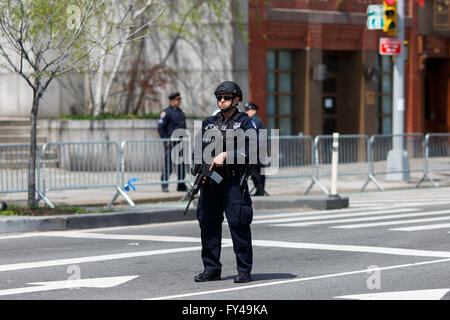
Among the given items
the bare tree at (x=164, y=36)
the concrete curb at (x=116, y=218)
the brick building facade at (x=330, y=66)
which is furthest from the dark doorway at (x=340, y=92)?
the concrete curb at (x=116, y=218)

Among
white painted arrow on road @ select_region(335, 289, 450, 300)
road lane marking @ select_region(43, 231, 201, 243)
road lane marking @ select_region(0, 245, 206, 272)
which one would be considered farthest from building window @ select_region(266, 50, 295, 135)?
white painted arrow on road @ select_region(335, 289, 450, 300)

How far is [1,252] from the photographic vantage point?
37.4 ft

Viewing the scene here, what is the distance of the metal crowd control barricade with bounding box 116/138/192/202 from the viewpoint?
55.9 ft

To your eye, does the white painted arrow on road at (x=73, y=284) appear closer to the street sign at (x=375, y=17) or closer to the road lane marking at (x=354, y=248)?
the road lane marking at (x=354, y=248)

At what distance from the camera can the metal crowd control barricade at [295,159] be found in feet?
64.3

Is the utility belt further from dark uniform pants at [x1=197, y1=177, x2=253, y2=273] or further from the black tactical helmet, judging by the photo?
the black tactical helmet

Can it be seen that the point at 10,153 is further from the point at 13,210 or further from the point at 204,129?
the point at 204,129

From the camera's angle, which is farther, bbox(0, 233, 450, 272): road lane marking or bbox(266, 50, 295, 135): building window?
bbox(266, 50, 295, 135): building window

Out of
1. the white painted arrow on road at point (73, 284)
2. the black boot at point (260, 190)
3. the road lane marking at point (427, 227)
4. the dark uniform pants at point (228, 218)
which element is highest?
the dark uniform pants at point (228, 218)

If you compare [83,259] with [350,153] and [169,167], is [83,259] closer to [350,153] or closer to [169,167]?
[169,167]

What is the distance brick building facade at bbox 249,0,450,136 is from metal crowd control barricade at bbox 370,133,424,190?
4.09m

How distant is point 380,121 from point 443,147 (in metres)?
5.23

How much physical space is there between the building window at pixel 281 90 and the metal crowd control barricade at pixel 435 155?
15.4 feet

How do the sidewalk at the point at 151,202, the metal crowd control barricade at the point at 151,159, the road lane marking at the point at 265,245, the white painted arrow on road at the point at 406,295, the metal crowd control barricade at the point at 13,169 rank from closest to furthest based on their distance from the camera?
the white painted arrow on road at the point at 406,295 < the road lane marking at the point at 265,245 < the sidewalk at the point at 151,202 < the metal crowd control barricade at the point at 13,169 < the metal crowd control barricade at the point at 151,159
